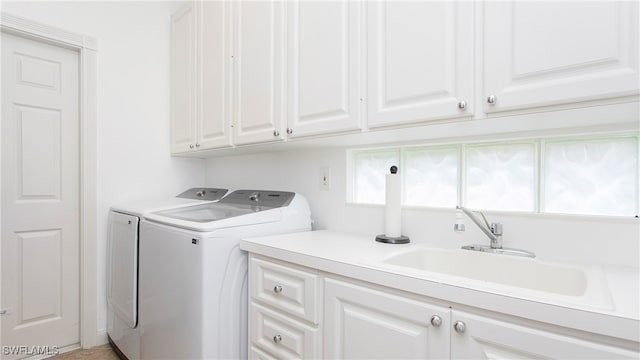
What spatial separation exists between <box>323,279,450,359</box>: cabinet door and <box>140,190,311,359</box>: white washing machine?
55cm

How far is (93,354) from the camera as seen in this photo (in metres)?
2.10

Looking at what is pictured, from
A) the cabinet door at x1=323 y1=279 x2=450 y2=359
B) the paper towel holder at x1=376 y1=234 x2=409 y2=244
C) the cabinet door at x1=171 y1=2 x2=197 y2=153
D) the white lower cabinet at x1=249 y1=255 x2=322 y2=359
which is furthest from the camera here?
the cabinet door at x1=171 y1=2 x2=197 y2=153

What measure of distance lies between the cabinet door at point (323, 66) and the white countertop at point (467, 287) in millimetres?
527

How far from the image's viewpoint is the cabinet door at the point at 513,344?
67 cm

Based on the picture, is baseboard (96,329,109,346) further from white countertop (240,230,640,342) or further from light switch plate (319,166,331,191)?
light switch plate (319,166,331,191)

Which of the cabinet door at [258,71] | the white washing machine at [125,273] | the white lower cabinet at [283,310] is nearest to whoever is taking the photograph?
the white lower cabinet at [283,310]

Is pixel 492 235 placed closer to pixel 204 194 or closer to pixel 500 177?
pixel 500 177

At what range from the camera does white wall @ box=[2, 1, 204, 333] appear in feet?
7.27

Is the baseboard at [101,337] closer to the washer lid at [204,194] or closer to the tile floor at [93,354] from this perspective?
→ the tile floor at [93,354]

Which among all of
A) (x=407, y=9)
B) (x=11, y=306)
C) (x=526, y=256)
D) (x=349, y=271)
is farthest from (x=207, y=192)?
(x=526, y=256)

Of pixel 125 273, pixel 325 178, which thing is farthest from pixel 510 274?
pixel 125 273

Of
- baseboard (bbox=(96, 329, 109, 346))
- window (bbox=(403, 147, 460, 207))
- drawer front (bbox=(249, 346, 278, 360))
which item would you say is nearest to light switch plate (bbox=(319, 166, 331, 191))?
window (bbox=(403, 147, 460, 207))

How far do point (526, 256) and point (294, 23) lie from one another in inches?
56.1

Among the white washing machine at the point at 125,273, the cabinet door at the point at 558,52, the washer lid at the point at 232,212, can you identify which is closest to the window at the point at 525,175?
the cabinet door at the point at 558,52
